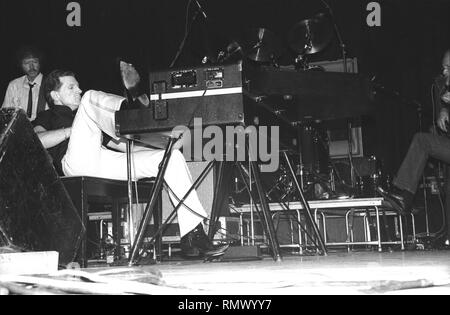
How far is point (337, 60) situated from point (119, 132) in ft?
10.7

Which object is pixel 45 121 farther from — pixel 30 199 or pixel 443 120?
pixel 443 120

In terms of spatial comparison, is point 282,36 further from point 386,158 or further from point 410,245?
point 410,245

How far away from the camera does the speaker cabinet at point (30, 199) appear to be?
1861mm

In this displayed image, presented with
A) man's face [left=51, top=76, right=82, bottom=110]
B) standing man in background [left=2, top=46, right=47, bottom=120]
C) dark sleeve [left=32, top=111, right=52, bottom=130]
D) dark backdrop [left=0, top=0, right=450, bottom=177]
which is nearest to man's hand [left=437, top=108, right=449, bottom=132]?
dark backdrop [left=0, top=0, right=450, bottom=177]

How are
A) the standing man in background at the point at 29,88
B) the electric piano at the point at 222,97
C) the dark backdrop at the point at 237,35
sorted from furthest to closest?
the dark backdrop at the point at 237,35, the standing man in background at the point at 29,88, the electric piano at the point at 222,97

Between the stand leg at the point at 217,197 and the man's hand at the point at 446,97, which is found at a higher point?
the man's hand at the point at 446,97

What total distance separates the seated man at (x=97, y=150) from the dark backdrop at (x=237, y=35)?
196 centimetres

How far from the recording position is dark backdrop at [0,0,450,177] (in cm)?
519

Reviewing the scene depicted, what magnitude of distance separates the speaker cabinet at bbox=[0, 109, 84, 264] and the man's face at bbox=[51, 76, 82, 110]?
1.22 meters

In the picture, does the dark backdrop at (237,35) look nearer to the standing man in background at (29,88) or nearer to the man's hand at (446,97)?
the standing man in background at (29,88)

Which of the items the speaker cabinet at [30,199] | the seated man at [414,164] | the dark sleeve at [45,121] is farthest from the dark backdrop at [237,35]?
the speaker cabinet at [30,199]

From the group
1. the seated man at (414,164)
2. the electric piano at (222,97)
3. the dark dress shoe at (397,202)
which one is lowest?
the dark dress shoe at (397,202)

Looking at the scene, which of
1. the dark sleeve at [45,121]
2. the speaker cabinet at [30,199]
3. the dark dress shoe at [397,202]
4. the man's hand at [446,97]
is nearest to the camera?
the speaker cabinet at [30,199]

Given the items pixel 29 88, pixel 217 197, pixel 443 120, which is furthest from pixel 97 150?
pixel 443 120
